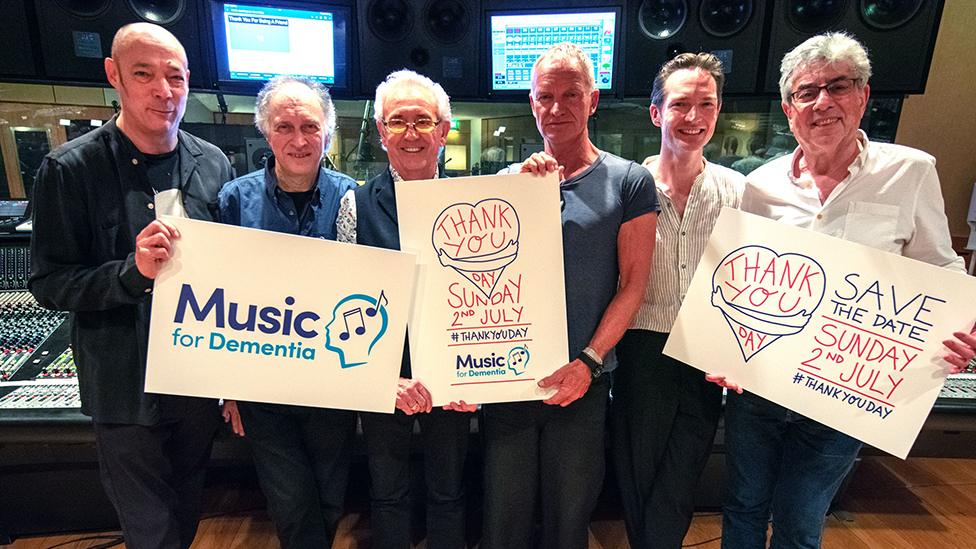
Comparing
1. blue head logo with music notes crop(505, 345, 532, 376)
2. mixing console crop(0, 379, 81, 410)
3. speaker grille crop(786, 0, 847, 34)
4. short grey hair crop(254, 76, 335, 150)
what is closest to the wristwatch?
blue head logo with music notes crop(505, 345, 532, 376)

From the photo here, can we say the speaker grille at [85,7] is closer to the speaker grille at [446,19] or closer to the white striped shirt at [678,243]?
the speaker grille at [446,19]

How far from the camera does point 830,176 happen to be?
1.27m

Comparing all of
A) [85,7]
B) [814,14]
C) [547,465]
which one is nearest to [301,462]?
[547,465]

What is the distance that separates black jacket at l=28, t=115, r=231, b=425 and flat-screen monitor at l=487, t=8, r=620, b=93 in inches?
58.9

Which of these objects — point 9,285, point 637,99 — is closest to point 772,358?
point 637,99

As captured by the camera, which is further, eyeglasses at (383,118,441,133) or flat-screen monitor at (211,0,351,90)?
flat-screen monitor at (211,0,351,90)

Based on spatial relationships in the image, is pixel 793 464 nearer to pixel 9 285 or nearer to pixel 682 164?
pixel 682 164

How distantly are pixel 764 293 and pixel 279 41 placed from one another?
6.91 feet

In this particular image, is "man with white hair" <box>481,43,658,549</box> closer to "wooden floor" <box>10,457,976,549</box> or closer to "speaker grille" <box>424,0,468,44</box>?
"wooden floor" <box>10,457,976,549</box>

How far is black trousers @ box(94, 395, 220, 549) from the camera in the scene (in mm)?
1321

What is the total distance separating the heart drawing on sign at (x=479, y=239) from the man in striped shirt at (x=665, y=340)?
1.49 ft

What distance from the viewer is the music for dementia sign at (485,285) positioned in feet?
3.96

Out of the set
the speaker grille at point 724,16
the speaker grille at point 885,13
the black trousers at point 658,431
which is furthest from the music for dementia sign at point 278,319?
the speaker grille at point 885,13

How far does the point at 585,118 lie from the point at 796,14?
1.53 m
